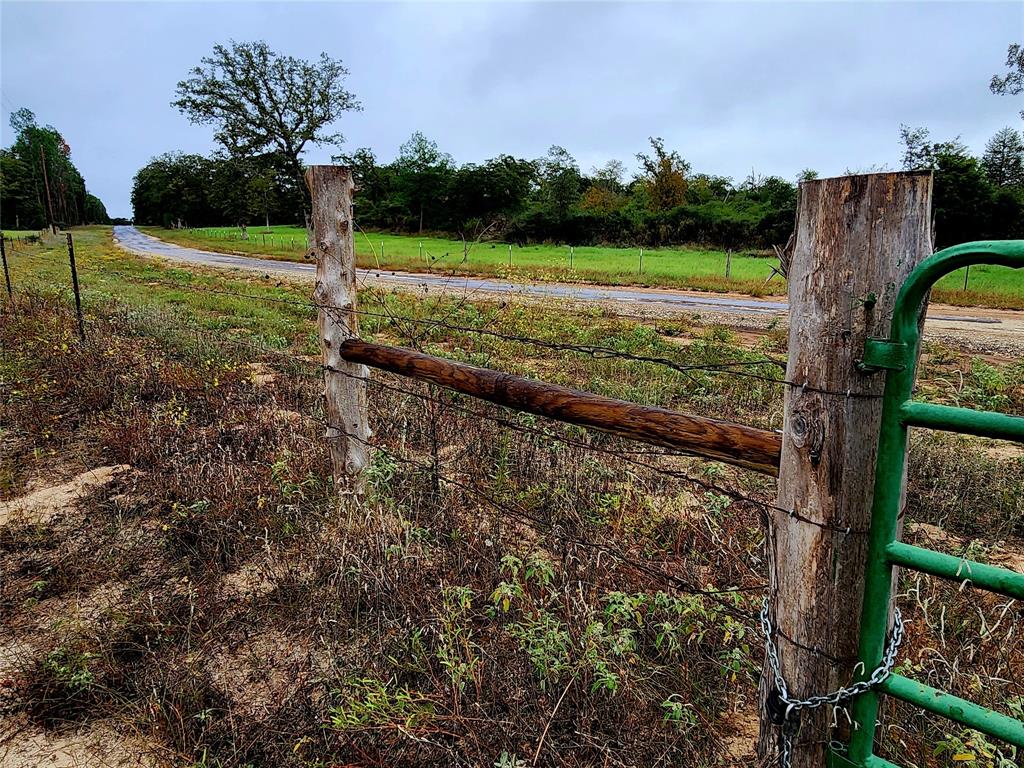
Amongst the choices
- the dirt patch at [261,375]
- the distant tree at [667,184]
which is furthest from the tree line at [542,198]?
the dirt patch at [261,375]

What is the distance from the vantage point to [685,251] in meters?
42.1

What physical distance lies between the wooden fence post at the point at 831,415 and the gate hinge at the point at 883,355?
0.03 metres

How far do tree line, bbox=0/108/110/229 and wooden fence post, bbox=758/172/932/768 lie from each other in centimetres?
8738

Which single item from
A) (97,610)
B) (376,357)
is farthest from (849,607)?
(97,610)

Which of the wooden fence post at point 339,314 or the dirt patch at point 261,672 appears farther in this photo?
the wooden fence post at point 339,314

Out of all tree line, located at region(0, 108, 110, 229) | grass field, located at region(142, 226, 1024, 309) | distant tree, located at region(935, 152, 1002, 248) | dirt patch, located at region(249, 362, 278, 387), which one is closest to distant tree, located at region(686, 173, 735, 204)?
grass field, located at region(142, 226, 1024, 309)

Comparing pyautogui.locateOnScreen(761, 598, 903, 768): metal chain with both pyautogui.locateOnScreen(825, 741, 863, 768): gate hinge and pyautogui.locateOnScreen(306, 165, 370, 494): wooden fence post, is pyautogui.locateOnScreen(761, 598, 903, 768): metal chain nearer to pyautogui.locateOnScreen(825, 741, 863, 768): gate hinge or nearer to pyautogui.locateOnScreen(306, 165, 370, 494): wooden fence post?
pyautogui.locateOnScreen(825, 741, 863, 768): gate hinge

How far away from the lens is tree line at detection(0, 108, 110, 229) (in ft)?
254

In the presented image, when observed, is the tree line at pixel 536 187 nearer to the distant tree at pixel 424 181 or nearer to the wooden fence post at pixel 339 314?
the distant tree at pixel 424 181

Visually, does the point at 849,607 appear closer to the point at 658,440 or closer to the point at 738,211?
the point at 658,440

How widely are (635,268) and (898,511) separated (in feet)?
99.2

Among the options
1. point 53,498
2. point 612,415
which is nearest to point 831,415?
point 612,415

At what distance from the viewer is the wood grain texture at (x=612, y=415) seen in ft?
6.11

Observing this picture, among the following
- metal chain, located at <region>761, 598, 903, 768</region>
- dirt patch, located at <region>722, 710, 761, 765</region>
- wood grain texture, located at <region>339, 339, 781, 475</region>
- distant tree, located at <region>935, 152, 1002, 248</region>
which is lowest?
dirt patch, located at <region>722, 710, 761, 765</region>
